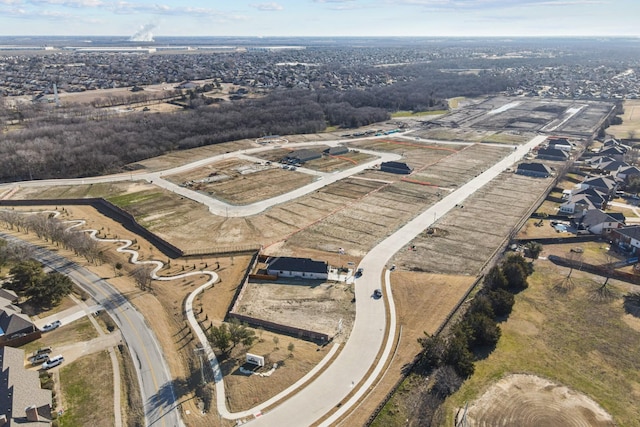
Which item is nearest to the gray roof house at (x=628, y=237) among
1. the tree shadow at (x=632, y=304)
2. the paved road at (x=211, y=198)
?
the tree shadow at (x=632, y=304)

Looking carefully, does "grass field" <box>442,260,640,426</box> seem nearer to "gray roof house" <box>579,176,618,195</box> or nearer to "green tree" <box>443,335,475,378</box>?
"green tree" <box>443,335,475,378</box>

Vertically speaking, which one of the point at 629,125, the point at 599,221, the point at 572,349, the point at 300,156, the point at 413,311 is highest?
the point at 629,125

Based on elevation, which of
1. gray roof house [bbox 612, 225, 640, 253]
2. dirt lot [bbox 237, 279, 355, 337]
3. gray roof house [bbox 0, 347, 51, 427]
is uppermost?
gray roof house [bbox 612, 225, 640, 253]

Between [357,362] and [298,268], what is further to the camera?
[298,268]

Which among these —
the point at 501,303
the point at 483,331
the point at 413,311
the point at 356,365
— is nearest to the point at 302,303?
the point at 356,365

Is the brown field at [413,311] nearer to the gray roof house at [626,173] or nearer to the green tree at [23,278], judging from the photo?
the green tree at [23,278]

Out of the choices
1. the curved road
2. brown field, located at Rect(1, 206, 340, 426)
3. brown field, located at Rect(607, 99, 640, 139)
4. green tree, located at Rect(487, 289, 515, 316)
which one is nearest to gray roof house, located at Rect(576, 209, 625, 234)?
the curved road

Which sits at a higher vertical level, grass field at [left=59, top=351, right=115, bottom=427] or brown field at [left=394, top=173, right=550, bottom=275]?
brown field at [left=394, top=173, right=550, bottom=275]

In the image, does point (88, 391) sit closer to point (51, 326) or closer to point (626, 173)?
point (51, 326)

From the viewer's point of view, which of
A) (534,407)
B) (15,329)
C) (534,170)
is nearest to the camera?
(534,407)
